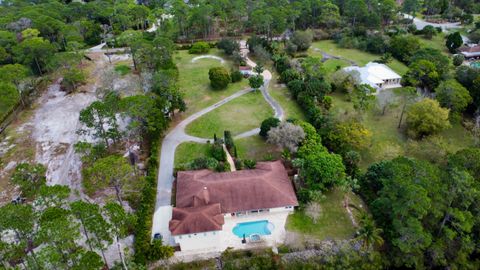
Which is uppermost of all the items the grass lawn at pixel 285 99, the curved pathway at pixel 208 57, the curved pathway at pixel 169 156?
the curved pathway at pixel 208 57

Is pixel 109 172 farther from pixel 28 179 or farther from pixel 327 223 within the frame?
pixel 327 223

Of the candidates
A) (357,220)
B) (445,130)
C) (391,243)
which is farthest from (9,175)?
(445,130)

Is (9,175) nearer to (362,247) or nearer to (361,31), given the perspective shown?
(362,247)

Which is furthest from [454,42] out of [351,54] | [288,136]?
[288,136]

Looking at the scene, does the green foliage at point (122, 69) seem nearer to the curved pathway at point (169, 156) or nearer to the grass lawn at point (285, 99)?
the curved pathway at point (169, 156)

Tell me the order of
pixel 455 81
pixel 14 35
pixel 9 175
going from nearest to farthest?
pixel 9 175 < pixel 455 81 < pixel 14 35

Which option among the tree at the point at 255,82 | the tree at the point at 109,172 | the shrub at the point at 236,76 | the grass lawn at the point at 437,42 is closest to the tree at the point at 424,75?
the grass lawn at the point at 437,42
